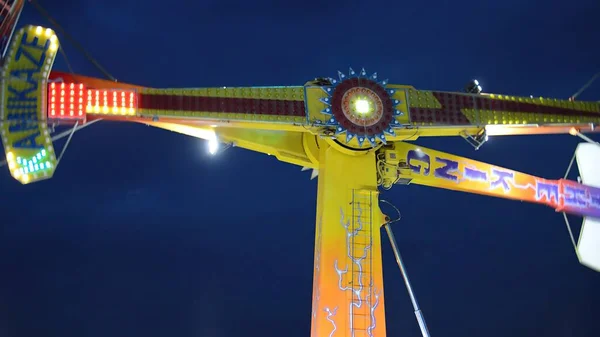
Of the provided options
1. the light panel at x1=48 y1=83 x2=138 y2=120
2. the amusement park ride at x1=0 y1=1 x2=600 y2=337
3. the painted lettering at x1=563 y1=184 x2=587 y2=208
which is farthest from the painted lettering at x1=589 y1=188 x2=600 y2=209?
the light panel at x1=48 y1=83 x2=138 y2=120

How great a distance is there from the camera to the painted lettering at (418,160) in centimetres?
1567

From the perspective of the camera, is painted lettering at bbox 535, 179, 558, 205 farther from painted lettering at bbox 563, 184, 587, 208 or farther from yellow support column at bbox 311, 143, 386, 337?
yellow support column at bbox 311, 143, 386, 337

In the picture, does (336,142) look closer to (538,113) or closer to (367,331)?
(367,331)

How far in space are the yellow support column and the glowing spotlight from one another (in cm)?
95

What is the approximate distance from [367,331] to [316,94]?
182 inches

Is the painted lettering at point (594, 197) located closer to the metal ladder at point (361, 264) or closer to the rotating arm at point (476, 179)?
the rotating arm at point (476, 179)

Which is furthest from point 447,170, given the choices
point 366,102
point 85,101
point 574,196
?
point 85,101

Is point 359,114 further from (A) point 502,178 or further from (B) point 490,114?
(A) point 502,178

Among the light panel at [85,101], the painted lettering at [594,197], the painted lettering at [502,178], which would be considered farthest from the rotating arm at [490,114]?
the light panel at [85,101]

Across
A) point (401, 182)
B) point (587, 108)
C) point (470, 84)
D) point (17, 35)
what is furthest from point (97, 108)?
point (587, 108)

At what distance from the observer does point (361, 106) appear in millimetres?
14484

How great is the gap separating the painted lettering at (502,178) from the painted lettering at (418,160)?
177 cm

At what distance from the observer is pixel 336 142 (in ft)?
47.9

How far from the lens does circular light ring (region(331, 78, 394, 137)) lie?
14328 mm
